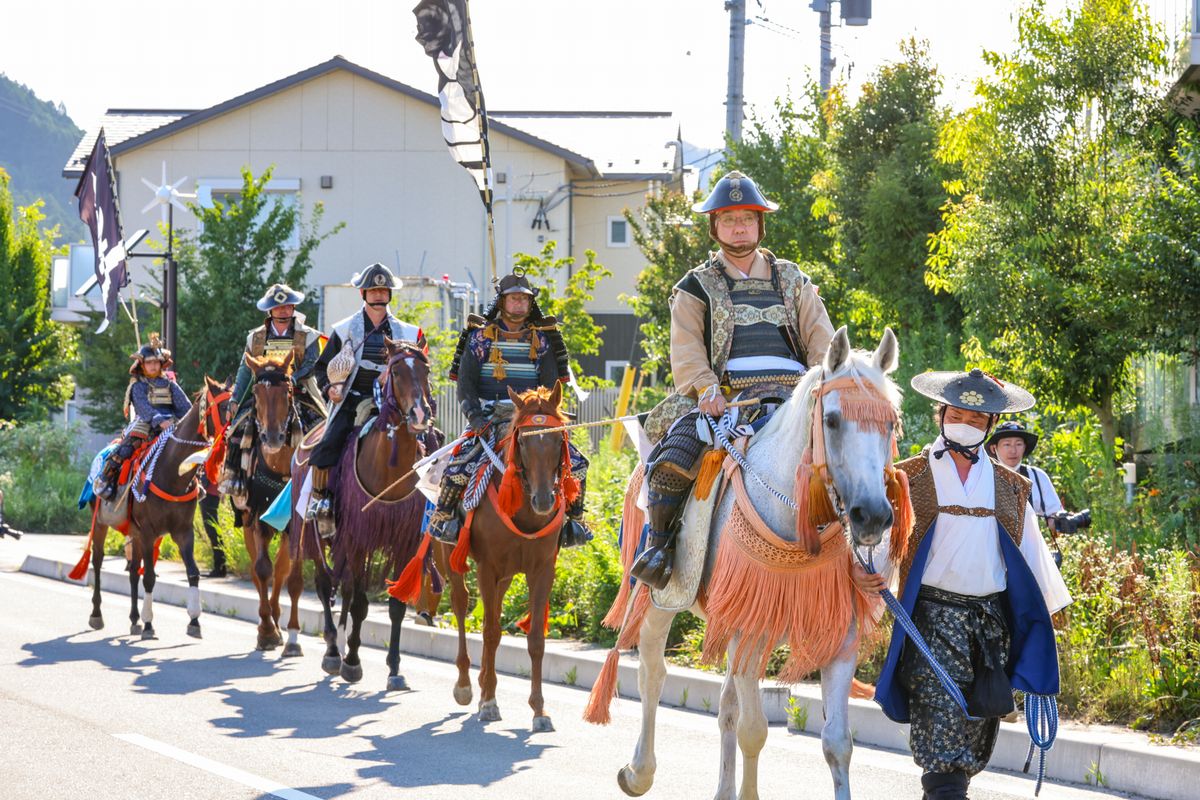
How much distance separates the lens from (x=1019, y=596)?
678cm

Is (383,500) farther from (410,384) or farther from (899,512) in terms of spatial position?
(899,512)

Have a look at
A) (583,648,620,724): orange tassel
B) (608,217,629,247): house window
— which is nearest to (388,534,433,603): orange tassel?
(583,648,620,724): orange tassel

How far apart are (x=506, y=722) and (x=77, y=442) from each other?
26098mm

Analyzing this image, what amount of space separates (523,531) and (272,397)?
391cm

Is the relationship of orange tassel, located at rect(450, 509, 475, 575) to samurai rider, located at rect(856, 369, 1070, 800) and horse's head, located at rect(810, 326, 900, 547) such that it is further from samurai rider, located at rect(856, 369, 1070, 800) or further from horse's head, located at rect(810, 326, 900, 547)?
horse's head, located at rect(810, 326, 900, 547)

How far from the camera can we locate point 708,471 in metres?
7.48

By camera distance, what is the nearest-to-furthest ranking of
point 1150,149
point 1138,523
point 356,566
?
point 356,566 → point 1138,523 → point 1150,149

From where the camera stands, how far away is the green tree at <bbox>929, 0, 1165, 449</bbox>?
53.0 ft

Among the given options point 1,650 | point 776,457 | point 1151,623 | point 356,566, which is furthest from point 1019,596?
point 1,650

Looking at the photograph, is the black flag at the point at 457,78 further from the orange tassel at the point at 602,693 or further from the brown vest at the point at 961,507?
the brown vest at the point at 961,507

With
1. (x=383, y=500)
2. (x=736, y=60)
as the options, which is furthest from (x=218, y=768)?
(x=736, y=60)

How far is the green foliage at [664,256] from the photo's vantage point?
30531mm

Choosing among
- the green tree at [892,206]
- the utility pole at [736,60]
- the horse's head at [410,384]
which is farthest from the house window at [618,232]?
the horse's head at [410,384]

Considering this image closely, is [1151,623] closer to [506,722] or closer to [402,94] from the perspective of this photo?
[506,722]
